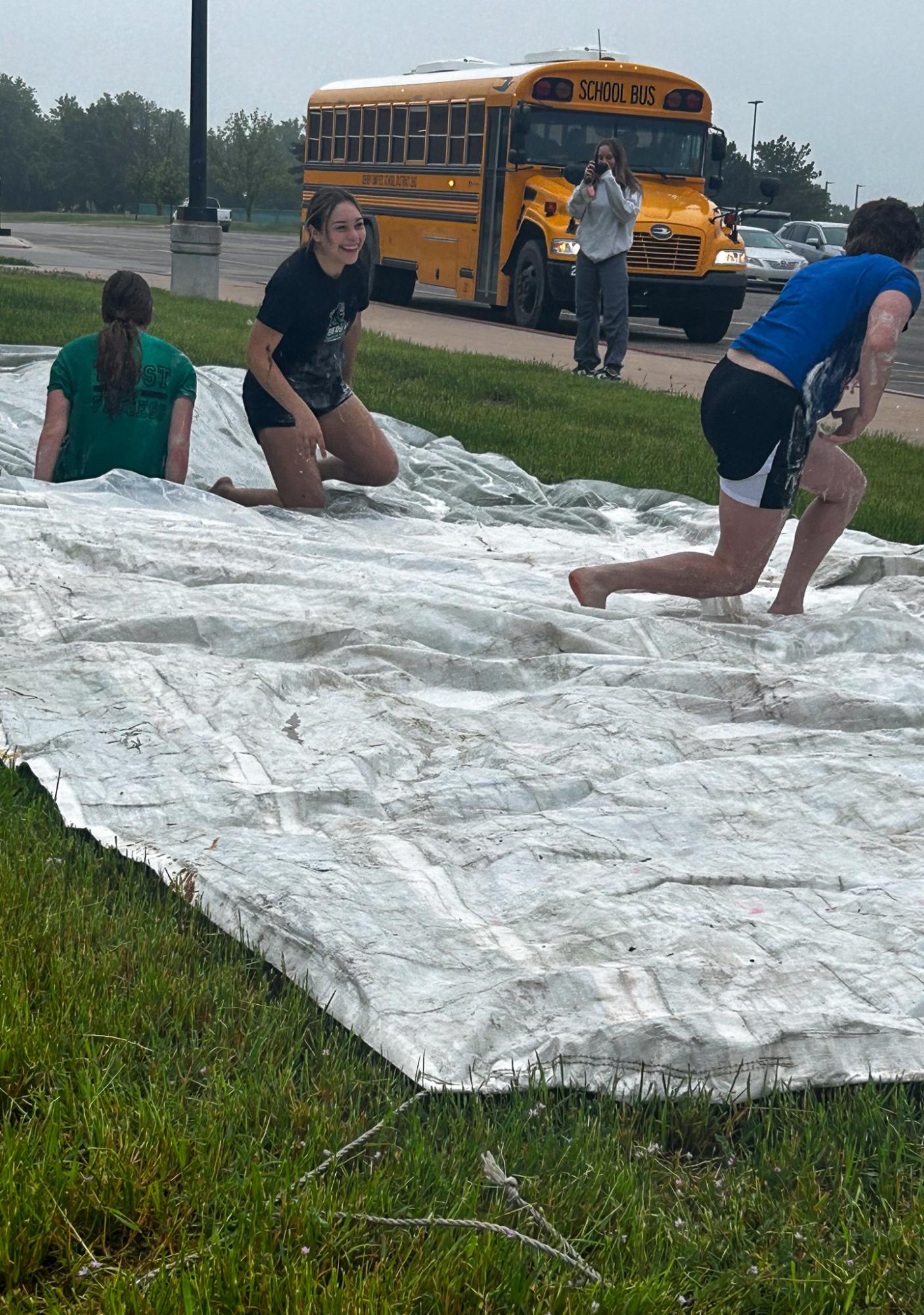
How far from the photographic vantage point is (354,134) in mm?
23125

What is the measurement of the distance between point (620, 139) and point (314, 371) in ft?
43.2

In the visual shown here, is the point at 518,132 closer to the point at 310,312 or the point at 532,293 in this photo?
the point at 532,293

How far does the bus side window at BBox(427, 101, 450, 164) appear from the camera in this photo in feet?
67.3

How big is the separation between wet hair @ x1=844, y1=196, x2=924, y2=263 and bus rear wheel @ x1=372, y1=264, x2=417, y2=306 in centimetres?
1783

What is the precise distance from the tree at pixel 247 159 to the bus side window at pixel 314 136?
78.4 metres

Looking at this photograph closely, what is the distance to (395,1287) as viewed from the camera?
2.00 metres

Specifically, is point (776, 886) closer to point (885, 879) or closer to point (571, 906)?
point (885, 879)

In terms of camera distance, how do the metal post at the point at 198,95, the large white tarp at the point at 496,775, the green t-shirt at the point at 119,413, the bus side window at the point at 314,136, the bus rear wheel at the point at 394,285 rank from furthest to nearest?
the bus side window at the point at 314,136 < the bus rear wheel at the point at 394,285 < the metal post at the point at 198,95 < the green t-shirt at the point at 119,413 < the large white tarp at the point at 496,775

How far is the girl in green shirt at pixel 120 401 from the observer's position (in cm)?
649

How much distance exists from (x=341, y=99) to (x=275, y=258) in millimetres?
17787

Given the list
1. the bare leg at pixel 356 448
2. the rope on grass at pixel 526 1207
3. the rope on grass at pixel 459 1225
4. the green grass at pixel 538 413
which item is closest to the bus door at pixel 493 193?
the green grass at pixel 538 413

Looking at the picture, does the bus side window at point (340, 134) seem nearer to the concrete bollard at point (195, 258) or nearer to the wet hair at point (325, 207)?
the concrete bollard at point (195, 258)

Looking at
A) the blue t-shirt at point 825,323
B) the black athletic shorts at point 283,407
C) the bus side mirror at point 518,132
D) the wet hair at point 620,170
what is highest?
the bus side mirror at point 518,132

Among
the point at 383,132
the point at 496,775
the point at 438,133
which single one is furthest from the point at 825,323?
the point at 383,132
